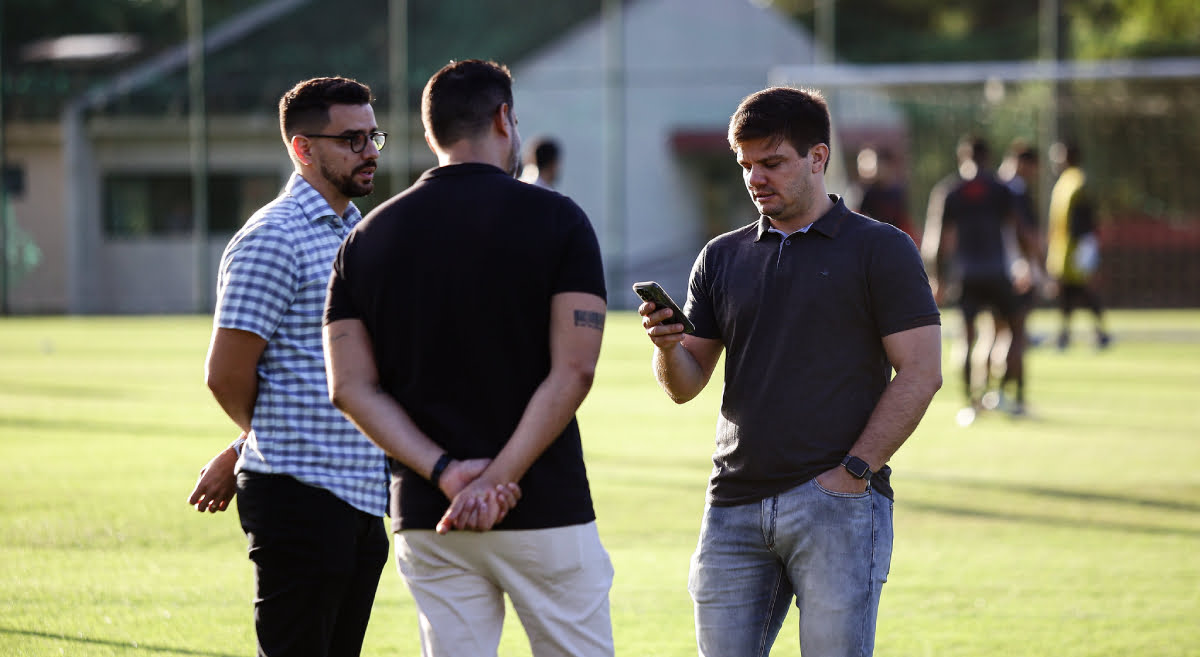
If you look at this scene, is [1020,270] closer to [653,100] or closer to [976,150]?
[976,150]

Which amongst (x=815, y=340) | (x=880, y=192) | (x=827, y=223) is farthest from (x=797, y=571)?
(x=880, y=192)

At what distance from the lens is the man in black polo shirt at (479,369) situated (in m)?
3.38

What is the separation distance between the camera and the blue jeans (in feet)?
12.2

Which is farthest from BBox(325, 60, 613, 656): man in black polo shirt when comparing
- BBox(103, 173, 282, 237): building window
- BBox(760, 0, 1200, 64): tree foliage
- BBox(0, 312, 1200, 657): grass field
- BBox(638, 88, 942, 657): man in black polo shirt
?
BBox(760, 0, 1200, 64): tree foliage

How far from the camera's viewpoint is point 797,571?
3801 millimetres

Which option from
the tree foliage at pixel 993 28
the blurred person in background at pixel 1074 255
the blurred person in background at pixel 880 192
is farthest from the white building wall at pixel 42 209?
the blurred person in background at pixel 880 192

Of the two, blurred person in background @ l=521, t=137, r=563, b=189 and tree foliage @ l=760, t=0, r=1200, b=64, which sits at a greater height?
tree foliage @ l=760, t=0, r=1200, b=64

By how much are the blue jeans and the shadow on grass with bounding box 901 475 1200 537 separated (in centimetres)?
455

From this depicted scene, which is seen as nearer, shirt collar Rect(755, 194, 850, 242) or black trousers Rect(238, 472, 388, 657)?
shirt collar Rect(755, 194, 850, 242)

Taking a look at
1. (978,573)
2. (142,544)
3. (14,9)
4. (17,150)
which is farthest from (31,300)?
(978,573)

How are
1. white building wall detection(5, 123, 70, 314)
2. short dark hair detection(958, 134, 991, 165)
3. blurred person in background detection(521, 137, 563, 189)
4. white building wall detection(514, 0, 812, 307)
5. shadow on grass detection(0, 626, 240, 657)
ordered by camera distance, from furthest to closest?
white building wall detection(5, 123, 70, 314) → white building wall detection(514, 0, 812, 307) → short dark hair detection(958, 134, 991, 165) → blurred person in background detection(521, 137, 563, 189) → shadow on grass detection(0, 626, 240, 657)

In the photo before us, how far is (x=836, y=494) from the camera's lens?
375 centimetres

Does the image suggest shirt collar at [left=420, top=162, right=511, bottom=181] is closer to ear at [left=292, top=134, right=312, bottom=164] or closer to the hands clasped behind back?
the hands clasped behind back

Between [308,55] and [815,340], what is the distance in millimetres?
36838
